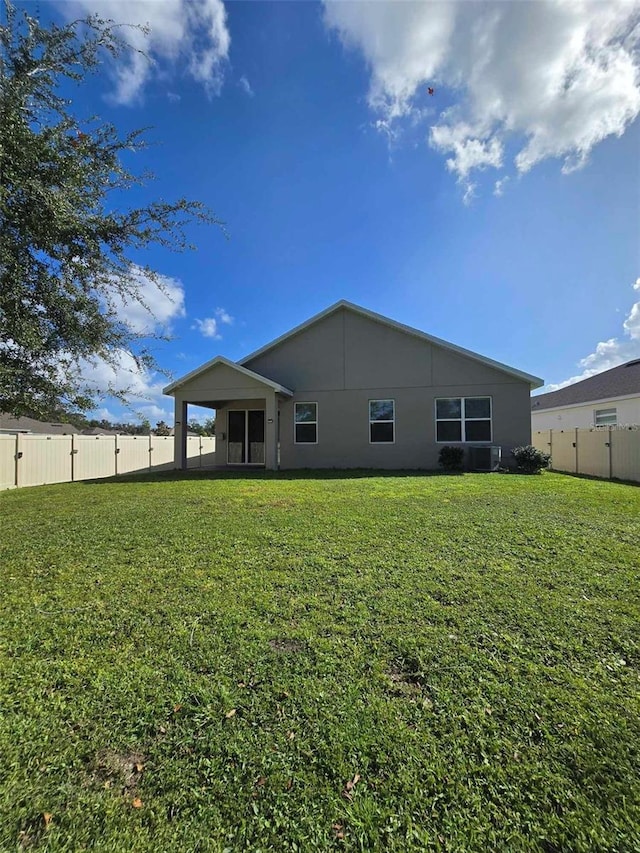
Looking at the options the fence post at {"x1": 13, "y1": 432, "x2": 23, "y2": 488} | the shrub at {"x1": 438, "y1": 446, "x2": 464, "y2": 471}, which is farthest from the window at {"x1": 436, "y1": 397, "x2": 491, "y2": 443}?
the fence post at {"x1": 13, "y1": 432, "x2": 23, "y2": 488}

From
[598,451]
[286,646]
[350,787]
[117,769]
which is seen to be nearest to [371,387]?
[598,451]

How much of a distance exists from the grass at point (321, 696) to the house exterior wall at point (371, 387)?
9.42 metres

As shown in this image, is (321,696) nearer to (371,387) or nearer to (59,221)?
(59,221)

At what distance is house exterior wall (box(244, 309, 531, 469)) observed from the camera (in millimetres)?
14023

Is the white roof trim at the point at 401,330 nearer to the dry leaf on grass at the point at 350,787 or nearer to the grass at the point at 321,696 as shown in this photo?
the grass at the point at 321,696

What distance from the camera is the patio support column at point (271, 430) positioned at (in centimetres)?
1371

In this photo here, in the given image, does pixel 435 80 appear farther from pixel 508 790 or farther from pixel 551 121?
pixel 508 790

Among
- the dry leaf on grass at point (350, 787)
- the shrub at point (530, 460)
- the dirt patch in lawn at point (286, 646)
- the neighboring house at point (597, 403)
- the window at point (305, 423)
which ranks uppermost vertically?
the neighboring house at point (597, 403)

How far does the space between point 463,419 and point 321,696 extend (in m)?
13.2

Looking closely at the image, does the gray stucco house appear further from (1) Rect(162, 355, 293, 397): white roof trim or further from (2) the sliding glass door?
→ (2) the sliding glass door

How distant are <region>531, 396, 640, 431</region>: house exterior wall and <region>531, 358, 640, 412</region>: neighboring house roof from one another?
264 millimetres

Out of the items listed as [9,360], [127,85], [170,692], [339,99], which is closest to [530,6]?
[339,99]

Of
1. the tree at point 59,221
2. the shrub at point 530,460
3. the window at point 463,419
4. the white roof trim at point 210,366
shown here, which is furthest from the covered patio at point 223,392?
the tree at point 59,221

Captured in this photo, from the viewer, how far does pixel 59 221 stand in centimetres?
321
